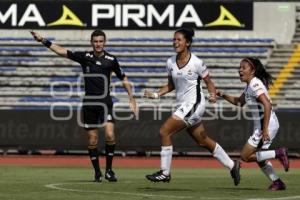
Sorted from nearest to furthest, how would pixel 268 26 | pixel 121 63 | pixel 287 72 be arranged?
pixel 287 72 → pixel 121 63 → pixel 268 26

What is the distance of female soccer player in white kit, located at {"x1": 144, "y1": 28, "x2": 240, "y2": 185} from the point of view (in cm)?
1101

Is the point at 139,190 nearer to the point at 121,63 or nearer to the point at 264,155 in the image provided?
the point at 264,155

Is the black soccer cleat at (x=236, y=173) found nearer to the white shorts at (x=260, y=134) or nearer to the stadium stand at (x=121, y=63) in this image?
the white shorts at (x=260, y=134)

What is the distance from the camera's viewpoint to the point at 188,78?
36.4 feet

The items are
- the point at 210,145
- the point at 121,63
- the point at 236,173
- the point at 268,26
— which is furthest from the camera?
the point at 268,26

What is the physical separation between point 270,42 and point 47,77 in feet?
30.2

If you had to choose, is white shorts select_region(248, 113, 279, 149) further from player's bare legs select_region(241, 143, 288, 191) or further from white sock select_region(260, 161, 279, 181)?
white sock select_region(260, 161, 279, 181)

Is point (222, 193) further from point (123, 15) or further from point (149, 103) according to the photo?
point (123, 15)

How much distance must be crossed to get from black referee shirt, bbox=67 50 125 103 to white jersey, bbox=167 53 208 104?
1952 millimetres

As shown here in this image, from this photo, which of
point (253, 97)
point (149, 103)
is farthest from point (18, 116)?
point (253, 97)

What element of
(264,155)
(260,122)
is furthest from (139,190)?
(260,122)

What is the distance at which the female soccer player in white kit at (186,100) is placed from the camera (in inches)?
433

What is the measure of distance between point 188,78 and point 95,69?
2.36 m

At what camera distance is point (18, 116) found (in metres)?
25.2
